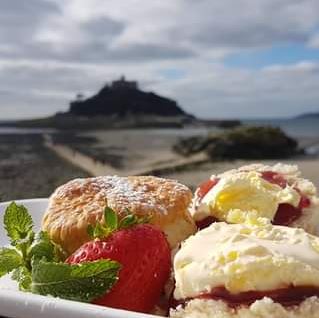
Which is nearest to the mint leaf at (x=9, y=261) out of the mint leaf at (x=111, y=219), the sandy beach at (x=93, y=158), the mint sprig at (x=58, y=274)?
the mint sprig at (x=58, y=274)

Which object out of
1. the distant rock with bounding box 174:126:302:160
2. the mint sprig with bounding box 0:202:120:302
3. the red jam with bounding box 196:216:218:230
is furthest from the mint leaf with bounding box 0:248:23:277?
the distant rock with bounding box 174:126:302:160

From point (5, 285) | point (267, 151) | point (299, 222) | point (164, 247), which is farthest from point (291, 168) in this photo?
point (267, 151)

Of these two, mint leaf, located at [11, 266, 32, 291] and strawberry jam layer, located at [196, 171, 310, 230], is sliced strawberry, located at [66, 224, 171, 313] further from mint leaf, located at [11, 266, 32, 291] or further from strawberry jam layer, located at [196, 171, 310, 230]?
strawberry jam layer, located at [196, 171, 310, 230]

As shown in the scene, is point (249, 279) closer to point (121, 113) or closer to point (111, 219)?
point (111, 219)

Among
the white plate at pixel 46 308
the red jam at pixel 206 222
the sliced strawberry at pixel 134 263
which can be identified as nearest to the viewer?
the white plate at pixel 46 308

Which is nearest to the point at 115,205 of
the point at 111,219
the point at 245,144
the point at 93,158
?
the point at 111,219

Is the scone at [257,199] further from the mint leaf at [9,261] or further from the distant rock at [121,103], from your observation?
the distant rock at [121,103]

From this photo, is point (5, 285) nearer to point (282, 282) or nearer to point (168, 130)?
point (282, 282)
